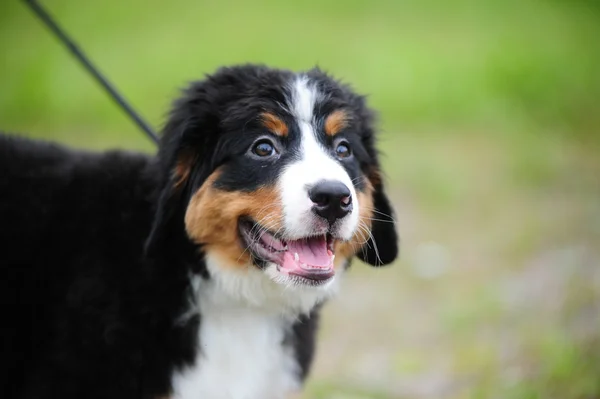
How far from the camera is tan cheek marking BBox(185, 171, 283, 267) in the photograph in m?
3.23

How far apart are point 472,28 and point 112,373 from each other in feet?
41.8

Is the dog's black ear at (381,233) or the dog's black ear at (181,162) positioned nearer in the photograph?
the dog's black ear at (181,162)

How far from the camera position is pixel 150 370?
3266 mm

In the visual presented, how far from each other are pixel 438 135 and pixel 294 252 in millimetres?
8055

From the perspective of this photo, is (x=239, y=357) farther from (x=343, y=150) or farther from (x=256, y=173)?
(x=343, y=150)

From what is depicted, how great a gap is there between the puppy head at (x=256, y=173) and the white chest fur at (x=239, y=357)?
20cm

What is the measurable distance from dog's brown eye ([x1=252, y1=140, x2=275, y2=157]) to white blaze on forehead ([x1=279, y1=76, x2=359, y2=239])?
0.13 meters

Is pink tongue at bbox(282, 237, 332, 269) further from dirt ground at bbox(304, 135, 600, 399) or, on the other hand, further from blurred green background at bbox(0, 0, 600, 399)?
dirt ground at bbox(304, 135, 600, 399)

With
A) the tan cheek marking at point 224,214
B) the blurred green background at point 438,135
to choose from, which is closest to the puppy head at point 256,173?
the tan cheek marking at point 224,214

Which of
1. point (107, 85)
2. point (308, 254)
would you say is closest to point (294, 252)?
point (308, 254)

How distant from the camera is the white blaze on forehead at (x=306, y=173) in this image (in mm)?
3105

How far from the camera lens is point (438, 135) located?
36.1 ft

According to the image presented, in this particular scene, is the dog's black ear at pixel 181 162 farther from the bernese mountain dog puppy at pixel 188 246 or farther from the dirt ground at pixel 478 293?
the dirt ground at pixel 478 293

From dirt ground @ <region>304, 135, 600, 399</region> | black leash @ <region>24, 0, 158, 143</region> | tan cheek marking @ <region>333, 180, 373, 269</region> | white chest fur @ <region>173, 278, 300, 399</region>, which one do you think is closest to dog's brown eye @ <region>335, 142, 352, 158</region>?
tan cheek marking @ <region>333, 180, 373, 269</region>
